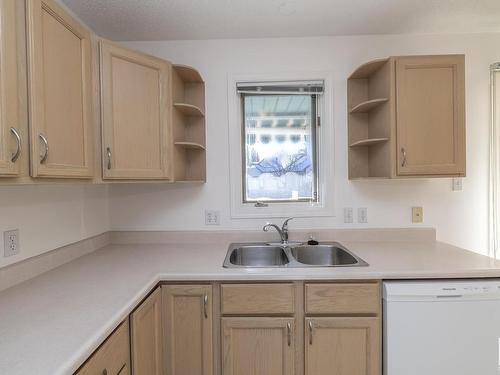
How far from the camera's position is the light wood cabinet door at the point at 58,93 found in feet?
3.20

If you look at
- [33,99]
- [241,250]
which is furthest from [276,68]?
[33,99]

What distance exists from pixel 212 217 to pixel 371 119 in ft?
4.61

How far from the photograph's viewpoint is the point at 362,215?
2041 mm

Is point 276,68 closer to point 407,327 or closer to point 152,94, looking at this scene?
point 152,94

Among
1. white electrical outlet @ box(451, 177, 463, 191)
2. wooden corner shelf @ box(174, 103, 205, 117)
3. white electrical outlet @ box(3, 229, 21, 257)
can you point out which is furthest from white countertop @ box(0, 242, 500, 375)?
wooden corner shelf @ box(174, 103, 205, 117)

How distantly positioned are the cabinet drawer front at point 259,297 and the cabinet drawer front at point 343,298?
111mm

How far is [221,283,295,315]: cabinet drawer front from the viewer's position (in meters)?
1.42

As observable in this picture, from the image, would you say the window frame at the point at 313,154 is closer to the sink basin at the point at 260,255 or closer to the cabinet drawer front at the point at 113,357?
the sink basin at the point at 260,255

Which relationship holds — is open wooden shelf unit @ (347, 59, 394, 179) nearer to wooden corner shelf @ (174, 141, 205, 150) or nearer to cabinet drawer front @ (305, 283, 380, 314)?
cabinet drawer front @ (305, 283, 380, 314)

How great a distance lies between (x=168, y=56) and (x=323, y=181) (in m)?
1.54

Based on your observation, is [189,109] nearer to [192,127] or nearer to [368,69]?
[192,127]

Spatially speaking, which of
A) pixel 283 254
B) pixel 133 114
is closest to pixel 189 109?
pixel 133 114

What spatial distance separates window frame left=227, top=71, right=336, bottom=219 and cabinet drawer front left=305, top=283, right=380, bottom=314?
0.72 m

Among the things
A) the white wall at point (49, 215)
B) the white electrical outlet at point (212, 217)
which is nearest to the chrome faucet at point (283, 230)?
the white electrical outlet at point (212, 217)
